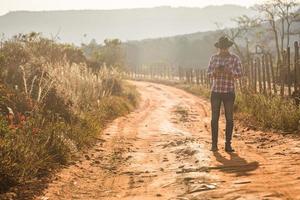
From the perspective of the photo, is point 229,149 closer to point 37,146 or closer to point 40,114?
point 37,146

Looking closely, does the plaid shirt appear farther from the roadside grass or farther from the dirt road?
the roadside grass

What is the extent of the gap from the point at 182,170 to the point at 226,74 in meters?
2.27

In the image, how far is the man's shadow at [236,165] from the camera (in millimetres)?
6574

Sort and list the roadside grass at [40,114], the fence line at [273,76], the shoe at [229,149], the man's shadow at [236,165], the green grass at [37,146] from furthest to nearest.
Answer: the fence line at [273,76]
the shoe at [229,149]
the man's shadow at [236,165]
the roadside grass at [40,114]
the green grass at [37,146]

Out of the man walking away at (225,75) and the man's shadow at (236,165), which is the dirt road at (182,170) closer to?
the man's shadow at (236,165)

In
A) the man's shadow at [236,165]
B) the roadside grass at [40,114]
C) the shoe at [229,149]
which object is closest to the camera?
the roadside grass at [40,114]

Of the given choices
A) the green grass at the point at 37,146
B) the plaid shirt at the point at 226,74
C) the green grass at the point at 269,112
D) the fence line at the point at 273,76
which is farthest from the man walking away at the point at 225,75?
the green grass at the point at 37,146

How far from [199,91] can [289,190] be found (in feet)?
81.2

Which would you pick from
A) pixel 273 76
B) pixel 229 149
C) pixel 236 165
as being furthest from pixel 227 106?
pixel 273 76

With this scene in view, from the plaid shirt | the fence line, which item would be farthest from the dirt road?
the fence line

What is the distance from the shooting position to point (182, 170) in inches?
273

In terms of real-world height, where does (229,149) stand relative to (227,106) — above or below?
below

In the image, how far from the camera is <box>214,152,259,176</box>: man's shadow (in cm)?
657

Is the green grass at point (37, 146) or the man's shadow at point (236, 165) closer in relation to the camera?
the green grass at point (37, 146)
